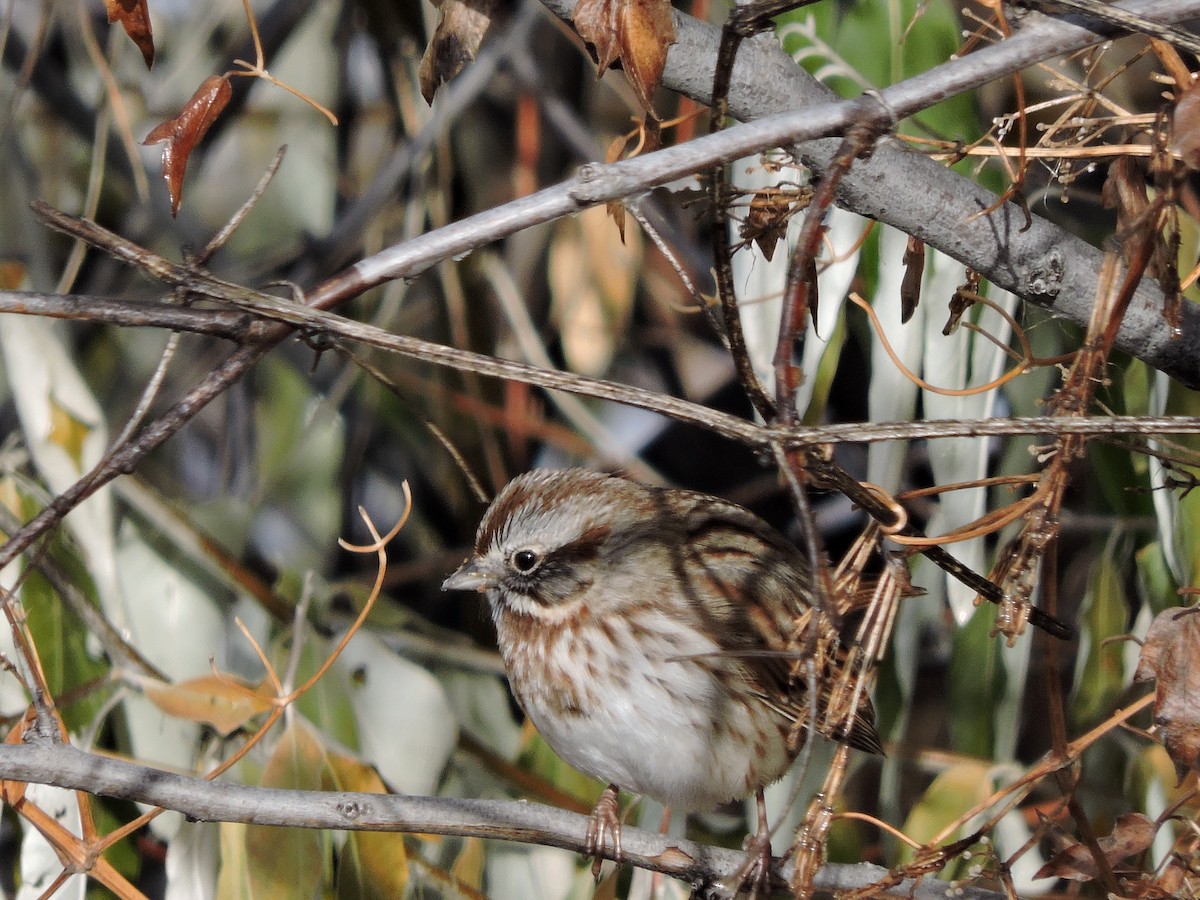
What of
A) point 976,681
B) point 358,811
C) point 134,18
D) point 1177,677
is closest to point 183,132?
point 134,18

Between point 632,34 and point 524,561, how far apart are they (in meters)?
1.26

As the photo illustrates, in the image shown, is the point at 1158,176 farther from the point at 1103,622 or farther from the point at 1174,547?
the point at 1103,622

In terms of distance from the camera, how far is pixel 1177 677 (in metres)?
1.54

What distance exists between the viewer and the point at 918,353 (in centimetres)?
220

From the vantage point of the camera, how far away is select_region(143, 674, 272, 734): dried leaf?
235 cm

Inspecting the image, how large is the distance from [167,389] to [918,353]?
2610 millimetres

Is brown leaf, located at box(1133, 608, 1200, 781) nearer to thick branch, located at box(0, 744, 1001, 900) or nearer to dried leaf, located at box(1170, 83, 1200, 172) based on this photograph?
thick branch, located at box(0, 744, 1001, 900)

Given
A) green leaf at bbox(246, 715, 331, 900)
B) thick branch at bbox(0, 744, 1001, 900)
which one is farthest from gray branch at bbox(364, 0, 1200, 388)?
green leaf at bbox(246, 715, 331, 900)

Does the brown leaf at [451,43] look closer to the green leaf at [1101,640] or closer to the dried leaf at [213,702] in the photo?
the dried leaf at [213,702]

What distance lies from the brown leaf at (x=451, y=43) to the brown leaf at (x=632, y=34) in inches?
6.6

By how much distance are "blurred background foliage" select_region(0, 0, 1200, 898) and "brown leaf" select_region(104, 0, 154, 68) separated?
1.69ft

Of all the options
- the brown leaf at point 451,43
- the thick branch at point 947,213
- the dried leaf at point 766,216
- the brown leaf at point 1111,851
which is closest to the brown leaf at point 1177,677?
the brown leaf at point 1111,851

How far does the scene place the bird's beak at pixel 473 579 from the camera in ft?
8.42

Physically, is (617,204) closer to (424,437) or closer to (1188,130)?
(1188,130)
